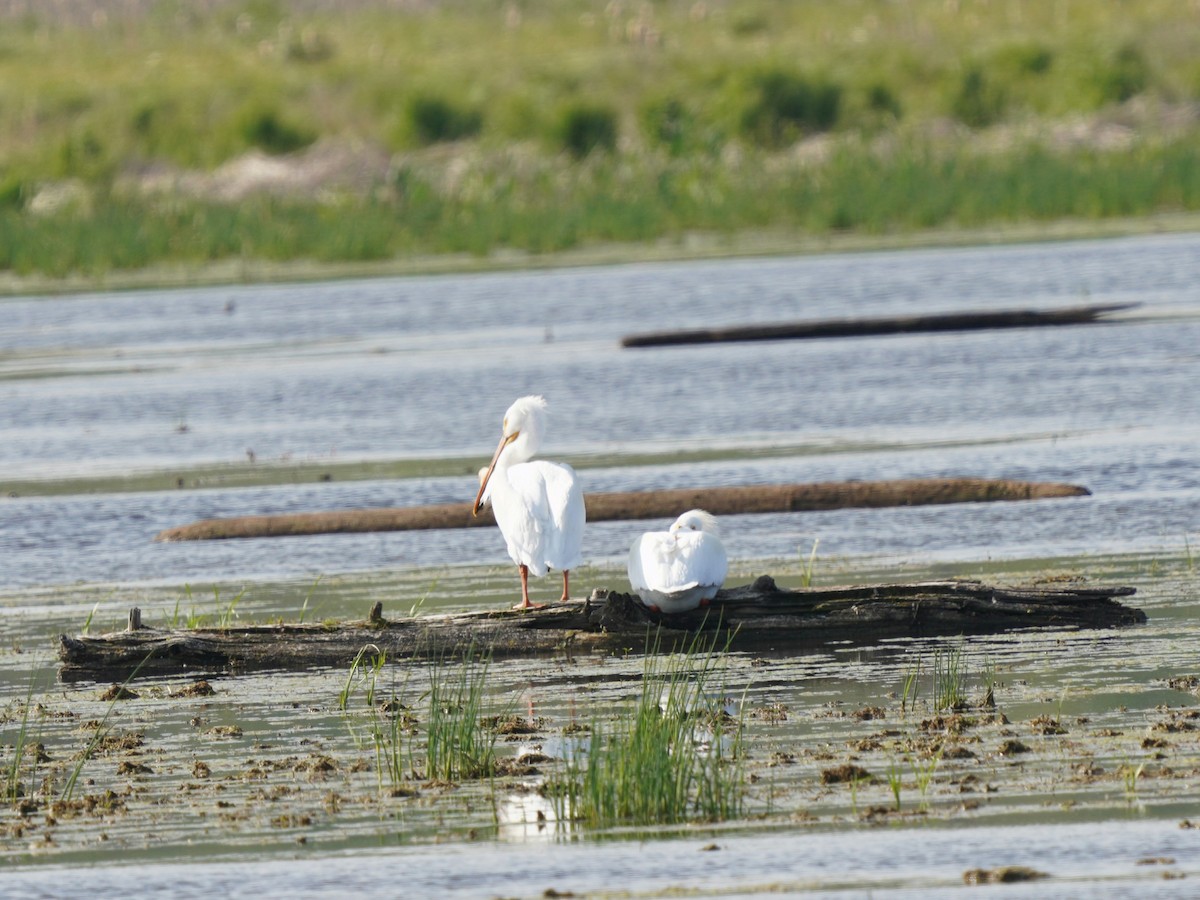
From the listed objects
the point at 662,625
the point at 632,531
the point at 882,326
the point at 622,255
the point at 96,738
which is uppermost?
the point at 622,255

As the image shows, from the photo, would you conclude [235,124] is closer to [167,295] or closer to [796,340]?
[167,295]

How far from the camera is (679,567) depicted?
923 cm

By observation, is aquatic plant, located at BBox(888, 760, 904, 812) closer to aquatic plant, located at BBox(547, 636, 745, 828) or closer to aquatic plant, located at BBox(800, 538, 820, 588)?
aquatic plant, located at BBox(547, 636, 745, 828)

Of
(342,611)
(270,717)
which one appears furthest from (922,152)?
(270,717)

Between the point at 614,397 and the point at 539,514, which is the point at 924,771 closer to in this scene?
the point at 539,514

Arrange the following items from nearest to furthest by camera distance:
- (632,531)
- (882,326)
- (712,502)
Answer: (632,531), (712,502), (882,326)

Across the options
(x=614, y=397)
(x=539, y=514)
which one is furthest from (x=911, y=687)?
(x=614, y=397)

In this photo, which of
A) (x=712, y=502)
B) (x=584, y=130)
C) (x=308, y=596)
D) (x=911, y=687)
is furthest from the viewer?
(x=584, y=130)

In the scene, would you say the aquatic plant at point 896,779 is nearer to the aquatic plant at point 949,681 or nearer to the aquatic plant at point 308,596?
A: the aquatic plant at point 949,681

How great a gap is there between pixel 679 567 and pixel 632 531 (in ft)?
13.2

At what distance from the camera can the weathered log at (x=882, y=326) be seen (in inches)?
837

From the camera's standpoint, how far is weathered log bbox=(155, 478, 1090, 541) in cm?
1346

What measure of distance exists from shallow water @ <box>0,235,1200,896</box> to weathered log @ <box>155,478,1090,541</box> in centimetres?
11

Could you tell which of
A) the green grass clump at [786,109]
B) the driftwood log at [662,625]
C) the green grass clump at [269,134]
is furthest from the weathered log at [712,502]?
the green grass clump at [269,134]
